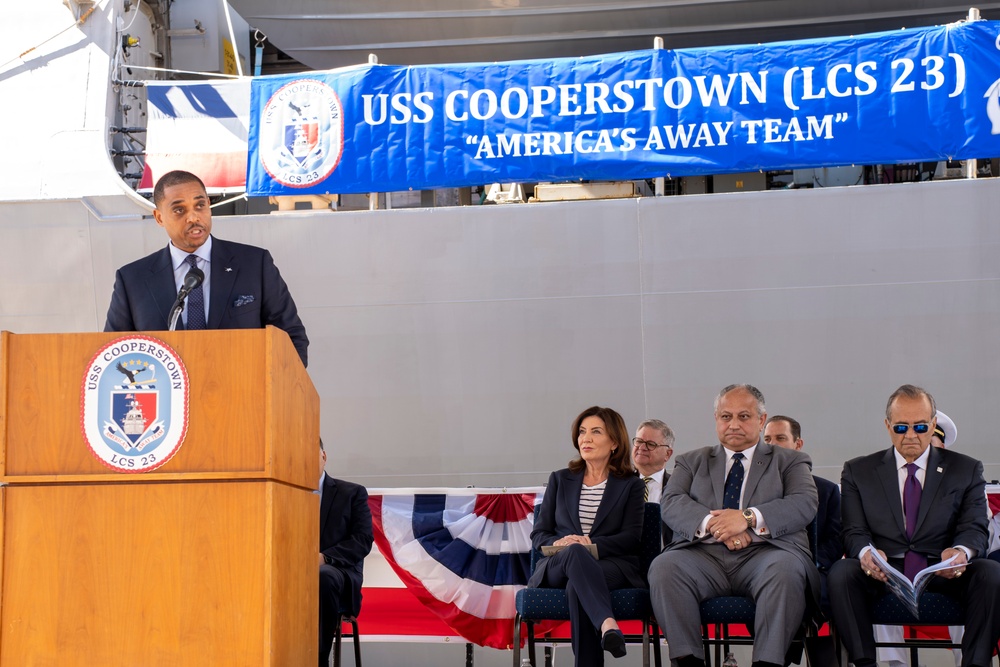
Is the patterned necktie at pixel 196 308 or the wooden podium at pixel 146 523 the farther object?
the patterned necktie at pixel 196 308

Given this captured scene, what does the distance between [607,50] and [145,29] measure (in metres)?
3.53

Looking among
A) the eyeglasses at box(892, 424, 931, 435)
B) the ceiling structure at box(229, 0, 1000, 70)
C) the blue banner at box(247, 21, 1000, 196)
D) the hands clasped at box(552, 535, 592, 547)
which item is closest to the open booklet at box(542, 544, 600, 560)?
the hands clasped at box(552, 535, 592, 547)

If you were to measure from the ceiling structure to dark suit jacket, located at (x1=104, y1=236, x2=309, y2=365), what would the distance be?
17.7 feet

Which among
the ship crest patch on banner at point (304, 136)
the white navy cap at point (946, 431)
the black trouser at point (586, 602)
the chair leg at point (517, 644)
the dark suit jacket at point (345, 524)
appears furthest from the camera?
the ship crest patch on banner at point (304, 136)

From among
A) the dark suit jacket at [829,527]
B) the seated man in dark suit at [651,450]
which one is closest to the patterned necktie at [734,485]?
the dark suit jacket at [829,527]

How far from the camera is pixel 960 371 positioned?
20.4 ft

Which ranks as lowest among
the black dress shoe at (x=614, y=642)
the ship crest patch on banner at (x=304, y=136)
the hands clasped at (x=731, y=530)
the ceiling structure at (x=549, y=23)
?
the black dress shoe at (x=614, y=642)

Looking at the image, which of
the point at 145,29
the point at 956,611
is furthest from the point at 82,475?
the point at 145,29

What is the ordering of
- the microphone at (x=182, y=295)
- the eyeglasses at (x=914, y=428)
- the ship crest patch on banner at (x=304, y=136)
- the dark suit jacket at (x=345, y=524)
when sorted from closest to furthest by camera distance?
the microphone at (x=182, y=295) → the eyeglasses at (x=914, y=428) → the dark suit jacket at (x=345, y=524) → the ship crest patch on banner at (x=304, y=136)

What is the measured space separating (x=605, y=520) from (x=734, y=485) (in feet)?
1.88

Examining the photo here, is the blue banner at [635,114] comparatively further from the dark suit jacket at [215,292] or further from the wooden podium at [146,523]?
the wooden podium at [146,523]

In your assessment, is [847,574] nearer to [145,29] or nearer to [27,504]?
[27,504]

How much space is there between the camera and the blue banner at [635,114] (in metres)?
6.20

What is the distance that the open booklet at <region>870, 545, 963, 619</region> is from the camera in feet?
12.8
